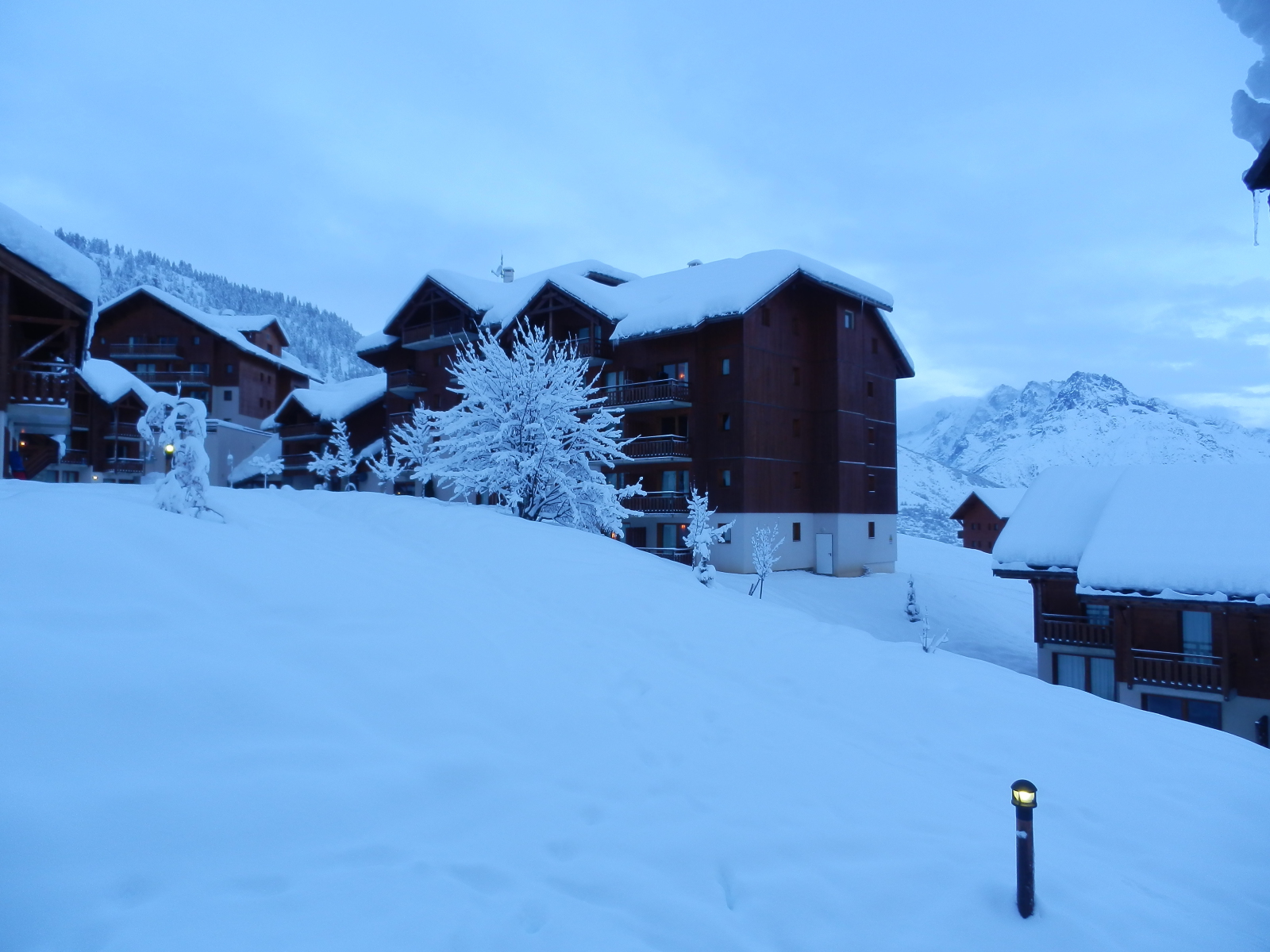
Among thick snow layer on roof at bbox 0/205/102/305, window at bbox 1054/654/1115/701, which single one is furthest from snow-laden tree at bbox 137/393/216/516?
window at bbox 1054/654/1115/701

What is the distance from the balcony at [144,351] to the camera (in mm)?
58656

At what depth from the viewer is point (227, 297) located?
183 metres

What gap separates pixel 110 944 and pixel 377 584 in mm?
5846

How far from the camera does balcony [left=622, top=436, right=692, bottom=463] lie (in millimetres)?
34094

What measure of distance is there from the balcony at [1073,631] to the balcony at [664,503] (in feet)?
51.3

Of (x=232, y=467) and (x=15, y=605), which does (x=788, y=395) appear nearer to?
(x=15, y=605)

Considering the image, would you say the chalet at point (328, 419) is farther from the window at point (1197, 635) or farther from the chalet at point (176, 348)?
the window at point (1197, 635)

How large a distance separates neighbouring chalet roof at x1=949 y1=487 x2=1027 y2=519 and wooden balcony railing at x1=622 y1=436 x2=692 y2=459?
103 feet

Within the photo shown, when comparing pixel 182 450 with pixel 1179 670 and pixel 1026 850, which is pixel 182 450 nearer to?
pixel 1026 850

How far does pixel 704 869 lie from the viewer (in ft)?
15.9

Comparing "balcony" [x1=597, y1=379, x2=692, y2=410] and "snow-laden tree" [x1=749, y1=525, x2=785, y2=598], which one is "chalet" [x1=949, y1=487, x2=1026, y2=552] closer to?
"snow-laden tree" [x1=749, y1=525, x2=785, y2=598]

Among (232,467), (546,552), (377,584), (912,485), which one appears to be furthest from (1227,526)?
(912,485)

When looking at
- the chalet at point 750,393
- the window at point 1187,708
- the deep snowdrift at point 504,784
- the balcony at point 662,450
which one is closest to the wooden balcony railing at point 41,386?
the deep snowdrift at point 504,784

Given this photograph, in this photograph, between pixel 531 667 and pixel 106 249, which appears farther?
pixel 106 249
